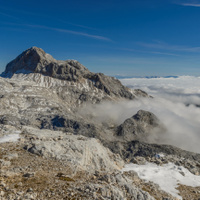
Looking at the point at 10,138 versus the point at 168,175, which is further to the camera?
the point at 168,175

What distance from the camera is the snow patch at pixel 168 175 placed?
59519 millimetres

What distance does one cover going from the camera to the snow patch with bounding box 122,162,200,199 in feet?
195

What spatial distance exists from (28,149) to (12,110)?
160 metres

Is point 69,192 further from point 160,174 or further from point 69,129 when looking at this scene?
point 69,129

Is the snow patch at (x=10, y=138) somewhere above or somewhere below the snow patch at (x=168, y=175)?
above

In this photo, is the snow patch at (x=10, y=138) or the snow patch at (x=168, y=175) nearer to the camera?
the snow patch at (x=10, y=138)

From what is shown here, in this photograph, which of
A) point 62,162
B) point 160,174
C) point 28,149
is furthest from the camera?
point 160,174

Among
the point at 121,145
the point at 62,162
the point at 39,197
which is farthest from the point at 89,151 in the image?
the point at 121,145

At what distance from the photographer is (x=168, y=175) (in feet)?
227

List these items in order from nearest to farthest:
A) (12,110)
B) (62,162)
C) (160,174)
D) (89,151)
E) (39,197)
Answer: (39,197), (62,162), (89,151), (160,174), (12,110)

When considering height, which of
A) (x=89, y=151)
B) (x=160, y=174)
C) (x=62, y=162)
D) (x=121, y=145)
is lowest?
(x=121, y=145)

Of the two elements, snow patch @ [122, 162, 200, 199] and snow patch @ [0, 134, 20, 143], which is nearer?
snow patch @ [0, 134, 20, 143]

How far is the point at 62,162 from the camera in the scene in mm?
40188

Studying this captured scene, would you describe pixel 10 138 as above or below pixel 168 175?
above
